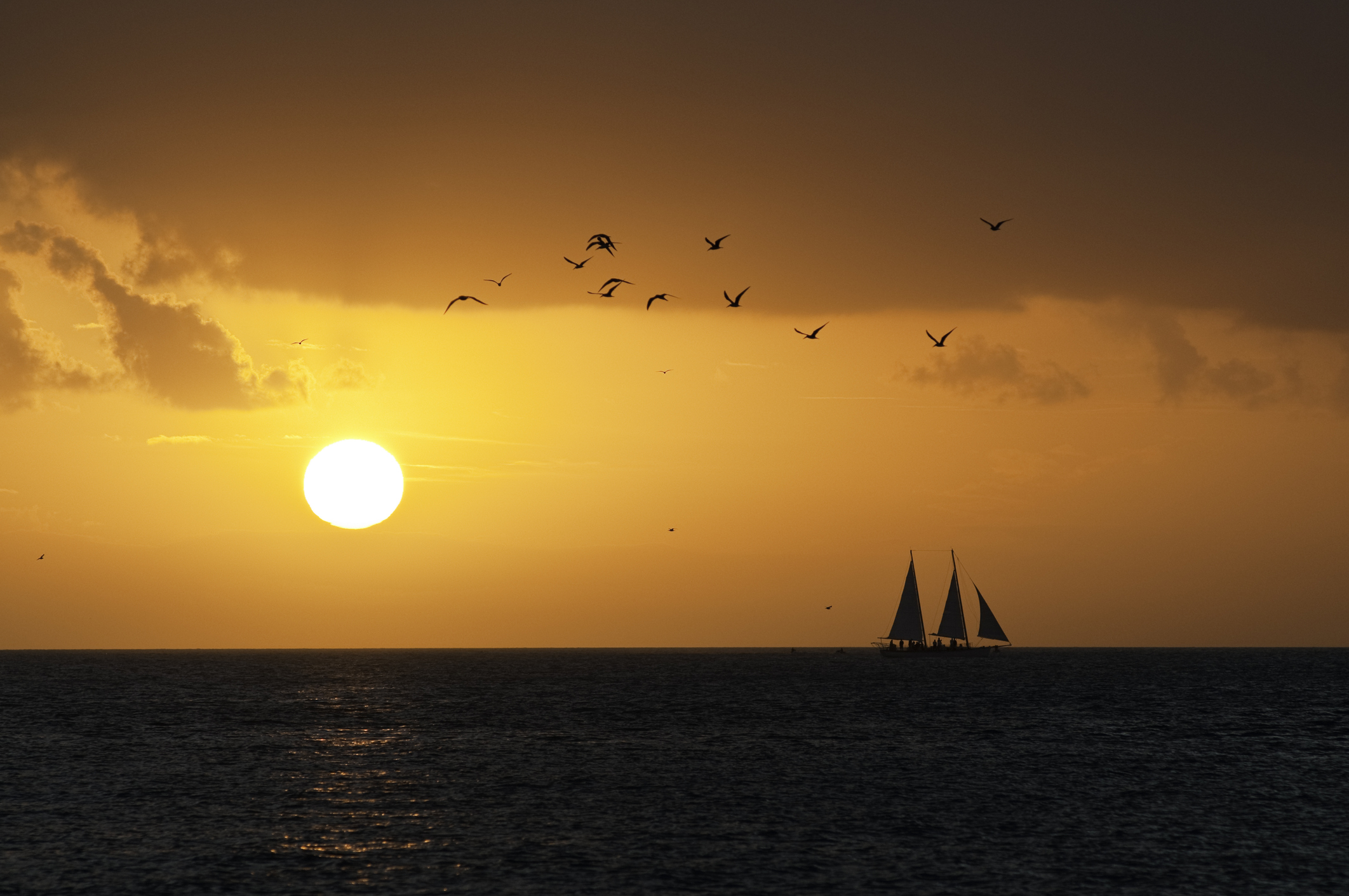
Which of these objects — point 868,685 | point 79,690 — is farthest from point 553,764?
point 79,690

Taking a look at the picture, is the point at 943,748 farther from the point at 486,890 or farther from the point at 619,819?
the point at 486,890

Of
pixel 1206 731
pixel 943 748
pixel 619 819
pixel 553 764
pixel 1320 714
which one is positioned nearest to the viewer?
pixel 619 819

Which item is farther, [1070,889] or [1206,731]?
[1206,731]

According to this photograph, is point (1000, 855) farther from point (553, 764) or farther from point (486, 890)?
point (553, 764)

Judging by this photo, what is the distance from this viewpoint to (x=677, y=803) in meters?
62.7

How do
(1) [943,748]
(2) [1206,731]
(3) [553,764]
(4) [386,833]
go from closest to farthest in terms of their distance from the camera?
(4) [386,833] < (3) [553,764] < (1) [943,748] < (2) [1206,731]

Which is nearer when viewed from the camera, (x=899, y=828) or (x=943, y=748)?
(x=899, y=828)

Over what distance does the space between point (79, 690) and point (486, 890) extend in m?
158

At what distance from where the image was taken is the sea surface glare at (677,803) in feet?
153

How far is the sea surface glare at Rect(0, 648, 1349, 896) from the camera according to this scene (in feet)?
153

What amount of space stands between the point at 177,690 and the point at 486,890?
148m

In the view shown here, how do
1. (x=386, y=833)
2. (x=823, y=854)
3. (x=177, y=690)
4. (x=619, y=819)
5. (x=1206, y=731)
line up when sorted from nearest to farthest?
(x=823, y=854), (x=386, y=833), (x=619, y=819), (x=1206, y=731), (x=177, y=690)

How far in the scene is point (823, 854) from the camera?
50.2 m

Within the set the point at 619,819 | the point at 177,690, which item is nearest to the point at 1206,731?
the point at 619,819
